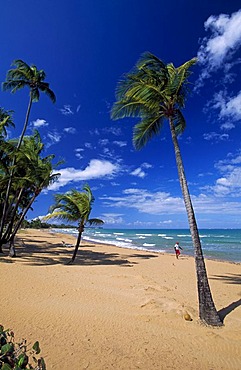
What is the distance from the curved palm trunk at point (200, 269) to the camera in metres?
5.64

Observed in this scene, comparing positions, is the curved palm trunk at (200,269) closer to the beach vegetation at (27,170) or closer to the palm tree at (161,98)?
the palm tree at (161,98)

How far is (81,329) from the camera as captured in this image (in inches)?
198

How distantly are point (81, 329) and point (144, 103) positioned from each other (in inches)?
246

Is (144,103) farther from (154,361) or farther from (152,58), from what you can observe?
(154,361)

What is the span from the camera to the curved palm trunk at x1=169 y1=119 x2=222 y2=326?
5.64 m

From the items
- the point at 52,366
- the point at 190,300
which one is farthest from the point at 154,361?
the point at 190,300

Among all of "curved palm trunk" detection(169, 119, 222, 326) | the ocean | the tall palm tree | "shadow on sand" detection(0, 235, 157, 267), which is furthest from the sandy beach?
the ocean

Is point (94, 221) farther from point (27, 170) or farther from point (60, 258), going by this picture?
point (27, 170)

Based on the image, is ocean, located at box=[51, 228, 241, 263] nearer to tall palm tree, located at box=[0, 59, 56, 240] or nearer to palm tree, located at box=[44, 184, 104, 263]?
palm tree, located at box=[44, 184, 104, 263]

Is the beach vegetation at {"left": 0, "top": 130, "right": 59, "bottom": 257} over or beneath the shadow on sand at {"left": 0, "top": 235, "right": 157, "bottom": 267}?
over

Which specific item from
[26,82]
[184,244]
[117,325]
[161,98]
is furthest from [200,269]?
[184,244]

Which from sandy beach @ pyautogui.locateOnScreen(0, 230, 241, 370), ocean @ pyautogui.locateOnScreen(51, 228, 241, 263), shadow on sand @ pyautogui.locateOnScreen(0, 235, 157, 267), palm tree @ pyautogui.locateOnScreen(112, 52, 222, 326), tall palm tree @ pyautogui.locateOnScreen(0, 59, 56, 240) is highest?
tall palm tree @ pyautogui.locateOnScreen(0, 59, 56, 240)

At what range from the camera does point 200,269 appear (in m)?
6.03

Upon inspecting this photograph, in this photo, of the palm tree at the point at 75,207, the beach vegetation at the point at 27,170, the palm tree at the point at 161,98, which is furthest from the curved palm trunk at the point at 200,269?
the beach vegetation at the point at 27,170
